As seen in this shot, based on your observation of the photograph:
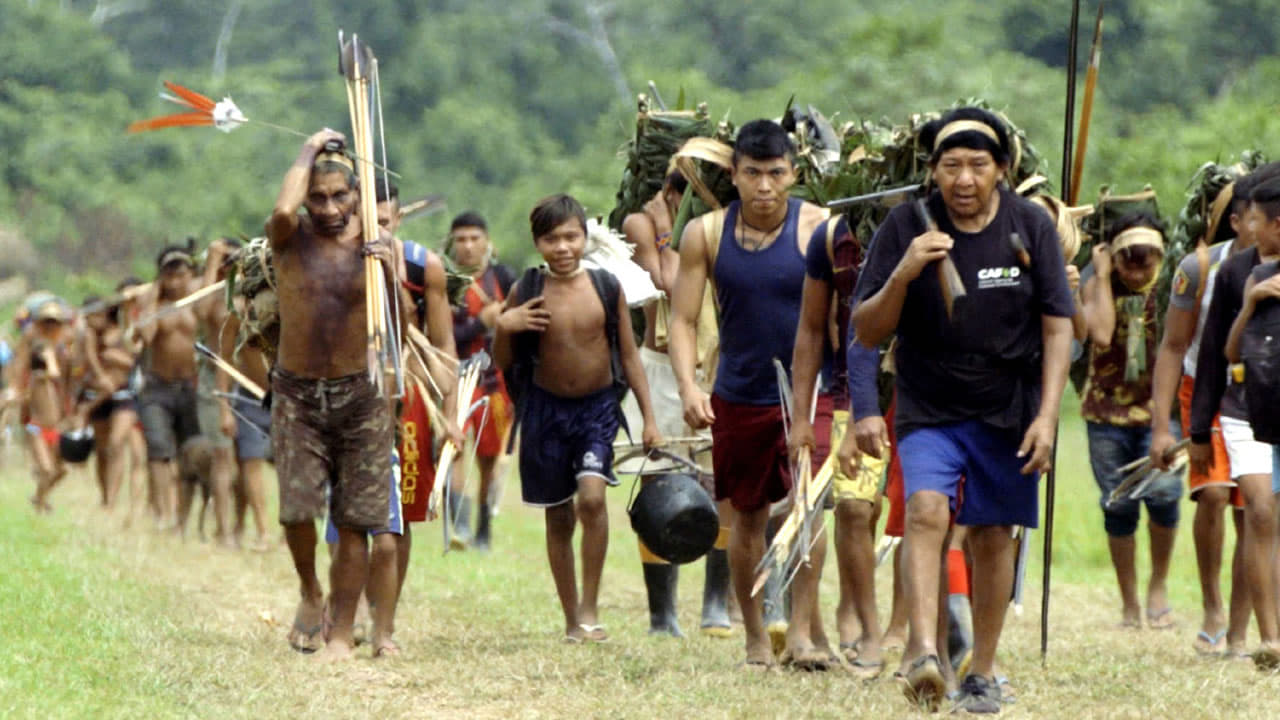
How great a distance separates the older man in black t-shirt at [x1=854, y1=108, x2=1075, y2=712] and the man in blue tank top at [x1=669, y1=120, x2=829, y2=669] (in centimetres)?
141

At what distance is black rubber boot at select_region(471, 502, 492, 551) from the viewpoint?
16062 mm

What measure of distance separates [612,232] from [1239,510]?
3.22 meters

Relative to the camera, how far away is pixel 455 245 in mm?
16266

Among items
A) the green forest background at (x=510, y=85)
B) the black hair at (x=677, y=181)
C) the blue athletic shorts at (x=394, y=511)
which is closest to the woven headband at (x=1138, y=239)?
the black hair at (x=677, y=181)

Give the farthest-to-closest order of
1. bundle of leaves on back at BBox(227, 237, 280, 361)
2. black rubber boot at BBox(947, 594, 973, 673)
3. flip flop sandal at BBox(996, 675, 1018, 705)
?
bundle of leaves on back at BBox(227, 237, 280, 361) → black rubber boot at BBox(947, 594, 973, 673) → flip flop sandal at BBox(996, 675, 1018, 705)

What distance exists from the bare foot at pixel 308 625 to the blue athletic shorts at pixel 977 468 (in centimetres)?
308

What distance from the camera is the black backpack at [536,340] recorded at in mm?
10828

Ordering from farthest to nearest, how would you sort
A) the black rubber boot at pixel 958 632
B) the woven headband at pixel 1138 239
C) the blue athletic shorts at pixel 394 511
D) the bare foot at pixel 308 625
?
the woven headband at pixel 1138 239 < the bare foot at pixel 308 625 < the blue athletic shorts at pixel 394 511 < the black rubber boot at pixel 958 632

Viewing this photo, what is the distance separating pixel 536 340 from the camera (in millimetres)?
10844

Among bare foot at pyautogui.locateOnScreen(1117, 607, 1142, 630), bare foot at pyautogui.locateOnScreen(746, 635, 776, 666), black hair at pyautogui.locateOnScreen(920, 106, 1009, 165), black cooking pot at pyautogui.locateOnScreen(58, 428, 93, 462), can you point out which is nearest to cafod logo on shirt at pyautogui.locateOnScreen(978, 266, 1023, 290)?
black hair at pyautogui.locateOnScreen(920, 106, 1009, 165)

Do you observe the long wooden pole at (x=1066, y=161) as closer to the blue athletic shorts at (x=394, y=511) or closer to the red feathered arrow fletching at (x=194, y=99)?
the blue athletic shorts at (x=394, y=511)

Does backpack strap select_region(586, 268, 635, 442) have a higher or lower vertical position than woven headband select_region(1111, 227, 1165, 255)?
lower

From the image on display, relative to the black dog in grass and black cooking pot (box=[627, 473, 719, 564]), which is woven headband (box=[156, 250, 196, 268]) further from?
black cooking pot (box=[627, 473, 719, 564])

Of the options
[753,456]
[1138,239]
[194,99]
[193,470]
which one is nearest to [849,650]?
[753,456]
